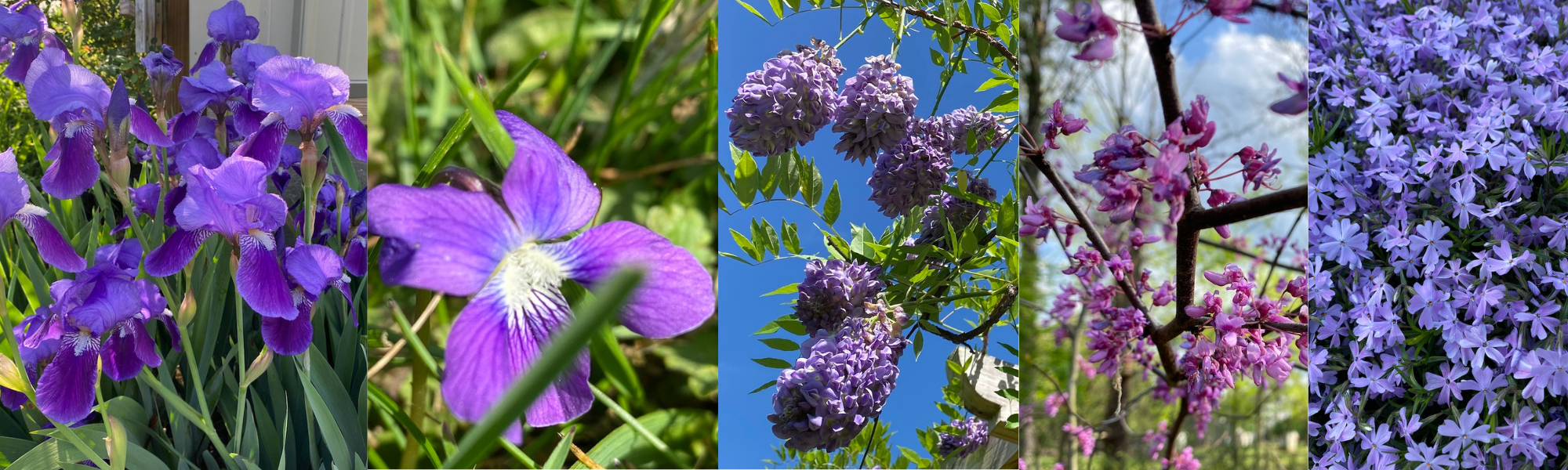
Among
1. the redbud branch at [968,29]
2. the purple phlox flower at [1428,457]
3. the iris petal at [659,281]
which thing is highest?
the redbud branch at [968,29]

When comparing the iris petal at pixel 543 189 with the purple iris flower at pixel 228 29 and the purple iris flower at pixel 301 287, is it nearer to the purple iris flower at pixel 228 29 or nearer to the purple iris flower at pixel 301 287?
the purple iris flower at pixel 301 287

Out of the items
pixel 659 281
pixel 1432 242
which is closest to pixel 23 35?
pixel 659 281

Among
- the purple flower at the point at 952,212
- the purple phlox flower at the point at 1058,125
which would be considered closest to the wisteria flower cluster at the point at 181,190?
the purple flower at the point at 952,212

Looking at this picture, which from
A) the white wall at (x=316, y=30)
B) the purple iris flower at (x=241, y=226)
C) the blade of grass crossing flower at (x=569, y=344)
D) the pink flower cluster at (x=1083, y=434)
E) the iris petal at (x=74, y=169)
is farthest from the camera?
the pink flower cluster at (x=1083, y=434)

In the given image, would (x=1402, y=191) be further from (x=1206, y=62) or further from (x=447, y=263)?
(x=447, y=263)

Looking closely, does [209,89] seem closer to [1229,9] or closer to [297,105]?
[297,105]

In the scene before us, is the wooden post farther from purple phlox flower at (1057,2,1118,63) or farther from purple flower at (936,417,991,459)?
purple phlox flower at (1057,2,1118,63)
